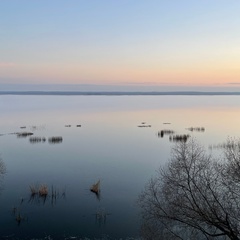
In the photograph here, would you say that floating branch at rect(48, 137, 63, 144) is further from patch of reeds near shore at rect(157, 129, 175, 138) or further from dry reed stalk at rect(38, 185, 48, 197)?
dry reed stalk at rect(38, 185, 48, 197)

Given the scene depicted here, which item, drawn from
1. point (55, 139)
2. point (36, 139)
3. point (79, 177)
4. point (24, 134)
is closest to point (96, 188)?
point (79, 177)

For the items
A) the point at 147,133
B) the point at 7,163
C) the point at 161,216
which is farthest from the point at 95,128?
the point at 161,216

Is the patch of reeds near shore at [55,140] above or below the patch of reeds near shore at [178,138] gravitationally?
below

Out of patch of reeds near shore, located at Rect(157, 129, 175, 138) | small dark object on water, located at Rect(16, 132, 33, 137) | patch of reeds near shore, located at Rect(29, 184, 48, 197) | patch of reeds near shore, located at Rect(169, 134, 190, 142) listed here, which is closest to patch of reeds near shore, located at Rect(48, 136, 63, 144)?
small dark object on water, located at Rect(16, 132, 33, 137)

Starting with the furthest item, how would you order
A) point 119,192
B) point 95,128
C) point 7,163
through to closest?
1. point 95,128
2. point 7,163
3. point 119,192

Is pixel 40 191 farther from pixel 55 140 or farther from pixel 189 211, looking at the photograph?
pixel 55 140

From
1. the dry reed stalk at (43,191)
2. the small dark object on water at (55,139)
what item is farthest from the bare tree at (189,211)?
the small dark object on water at (55,139)

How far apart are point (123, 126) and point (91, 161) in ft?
88.3

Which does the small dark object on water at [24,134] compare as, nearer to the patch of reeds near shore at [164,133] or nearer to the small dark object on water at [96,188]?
the patch of reeds near shore at [164,133]

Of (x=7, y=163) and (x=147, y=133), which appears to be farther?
(x=147, y=133)

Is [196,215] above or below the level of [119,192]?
above

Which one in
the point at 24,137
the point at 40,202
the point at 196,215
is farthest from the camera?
the point at 24,137

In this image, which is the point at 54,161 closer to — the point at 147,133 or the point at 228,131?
the point at 147,133

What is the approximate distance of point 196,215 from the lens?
17.3m
